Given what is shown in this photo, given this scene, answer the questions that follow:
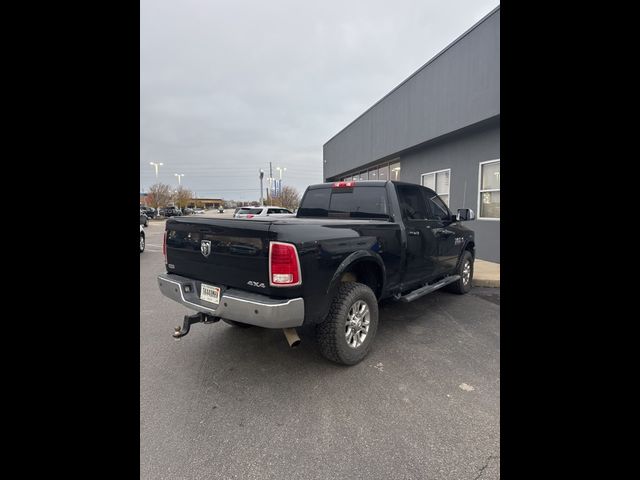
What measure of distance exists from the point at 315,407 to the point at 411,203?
117 inches

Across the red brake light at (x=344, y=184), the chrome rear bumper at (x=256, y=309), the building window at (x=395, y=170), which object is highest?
the building window at (x=395, y=170)

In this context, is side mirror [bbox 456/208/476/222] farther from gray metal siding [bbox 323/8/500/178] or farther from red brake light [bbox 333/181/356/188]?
gray metal siding [bbox 323/8/500/178]

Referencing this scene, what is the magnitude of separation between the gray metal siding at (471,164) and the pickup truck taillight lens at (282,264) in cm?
810

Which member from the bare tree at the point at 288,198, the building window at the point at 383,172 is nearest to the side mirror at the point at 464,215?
the building window at the point at 383,172

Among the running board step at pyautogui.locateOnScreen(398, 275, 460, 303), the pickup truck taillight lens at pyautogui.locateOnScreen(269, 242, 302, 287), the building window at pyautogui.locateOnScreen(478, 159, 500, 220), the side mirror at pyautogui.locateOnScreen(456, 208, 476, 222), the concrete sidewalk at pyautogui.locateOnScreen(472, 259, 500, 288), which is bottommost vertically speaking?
the concrete sidewalk at pyautogui.locateOnScreen(472, 259, 500, 288)

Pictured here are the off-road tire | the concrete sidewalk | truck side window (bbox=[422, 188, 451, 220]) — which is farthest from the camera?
the concrete sidewalk

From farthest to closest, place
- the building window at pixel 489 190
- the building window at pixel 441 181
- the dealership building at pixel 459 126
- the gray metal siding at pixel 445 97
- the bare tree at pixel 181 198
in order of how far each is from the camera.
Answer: the bare tree at pixel 181 198 < the building window at pixel 441 181 < the building window at pixel 489 190 < the dealership building at pixel 459 126 < the gray metal siding at pixel 445 97

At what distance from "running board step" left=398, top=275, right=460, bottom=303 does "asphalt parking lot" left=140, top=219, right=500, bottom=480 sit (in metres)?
0.48

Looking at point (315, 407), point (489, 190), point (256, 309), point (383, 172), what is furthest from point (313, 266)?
point (383, 172)

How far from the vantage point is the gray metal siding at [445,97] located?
7945 millimetres

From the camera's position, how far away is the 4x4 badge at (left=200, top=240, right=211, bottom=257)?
113 inches

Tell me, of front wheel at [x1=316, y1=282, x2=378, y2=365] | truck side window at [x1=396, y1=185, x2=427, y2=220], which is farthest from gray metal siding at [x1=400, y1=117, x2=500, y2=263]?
front wheel at [x1=316, y1=282, x2=378, y2=365]

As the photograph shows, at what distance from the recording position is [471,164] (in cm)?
934

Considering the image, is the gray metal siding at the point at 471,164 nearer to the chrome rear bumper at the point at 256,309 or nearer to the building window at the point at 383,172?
the building window at the point at 383,172
